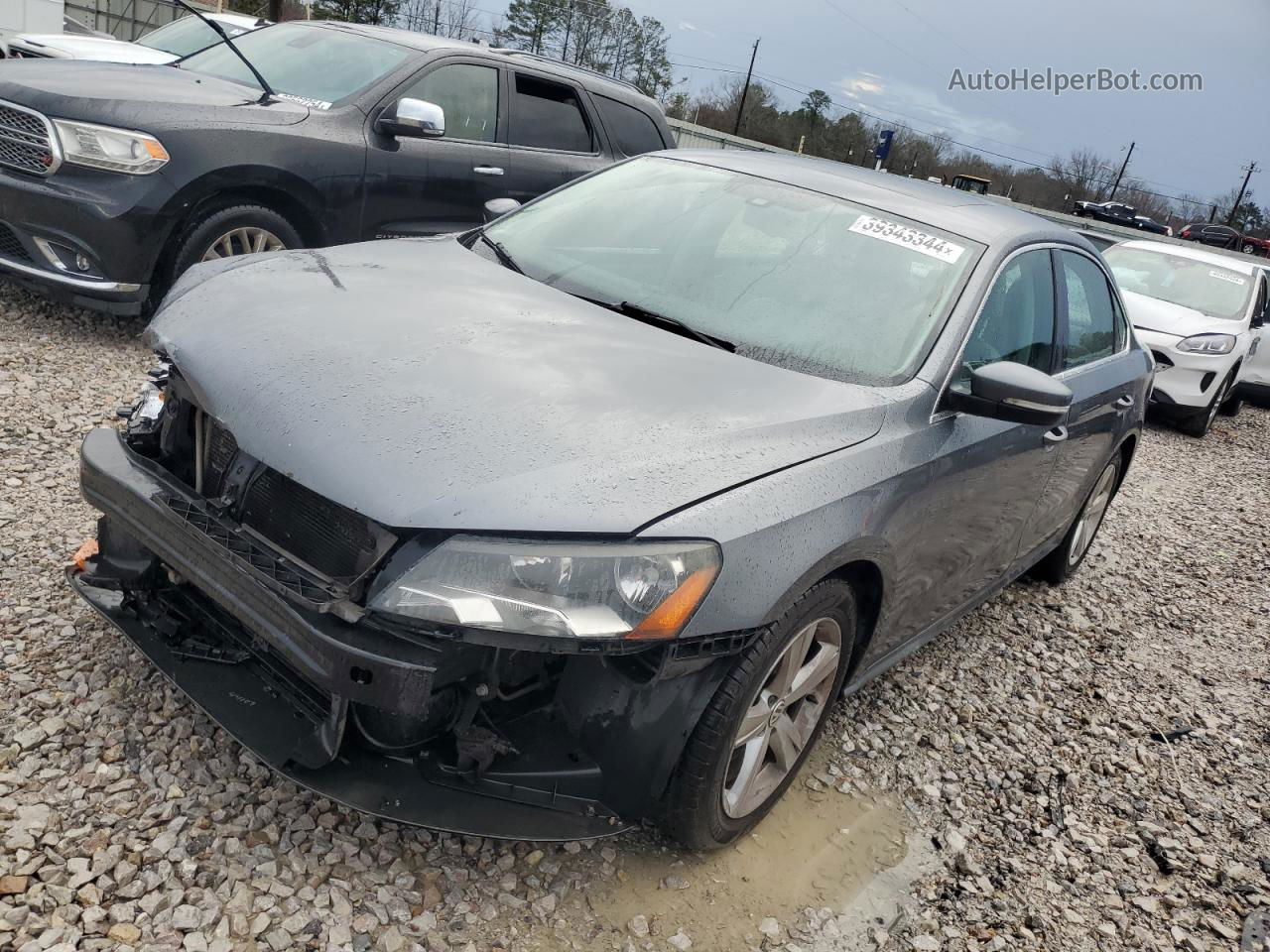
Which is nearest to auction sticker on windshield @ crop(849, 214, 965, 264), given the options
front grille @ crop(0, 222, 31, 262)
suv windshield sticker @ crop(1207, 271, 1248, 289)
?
front grille @ crop(0, 222, 31, 262)

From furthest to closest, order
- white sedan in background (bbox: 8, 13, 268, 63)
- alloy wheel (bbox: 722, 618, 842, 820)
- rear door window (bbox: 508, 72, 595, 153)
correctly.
Result: white sedan in background (bbox: 8, 13, 268, 63) → rear door window (bbox: 508, 72, 595, 153) → alloy wheel (bbox: 722, 618, 842, 820)

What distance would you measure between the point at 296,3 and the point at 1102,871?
48161 millimetres

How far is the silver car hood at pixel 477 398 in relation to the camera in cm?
205

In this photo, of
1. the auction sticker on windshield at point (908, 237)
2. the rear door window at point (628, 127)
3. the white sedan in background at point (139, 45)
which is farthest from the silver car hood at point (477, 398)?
the white sedan in background at point (139, 45)

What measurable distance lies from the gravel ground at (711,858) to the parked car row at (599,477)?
0.87 feet

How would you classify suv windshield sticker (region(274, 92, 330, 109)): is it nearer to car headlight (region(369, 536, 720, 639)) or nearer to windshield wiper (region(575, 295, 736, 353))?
windshield wiper (region(575, 295, 736, 353))

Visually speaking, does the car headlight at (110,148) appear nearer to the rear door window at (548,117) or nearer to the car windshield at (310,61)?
the car windshield at (310,61)

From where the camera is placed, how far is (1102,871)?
2994 millimetres

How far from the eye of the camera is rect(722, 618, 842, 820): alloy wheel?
2.49 metres

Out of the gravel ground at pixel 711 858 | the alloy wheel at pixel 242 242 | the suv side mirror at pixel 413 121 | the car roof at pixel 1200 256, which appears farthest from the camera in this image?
the car roof at pixel 1200 256

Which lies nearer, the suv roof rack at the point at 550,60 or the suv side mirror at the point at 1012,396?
the suv side mirror at the point at 1012,396

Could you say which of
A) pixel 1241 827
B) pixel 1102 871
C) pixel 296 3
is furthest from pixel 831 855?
pixel 296 3

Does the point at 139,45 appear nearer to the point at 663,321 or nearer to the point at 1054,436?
the point at 663,321

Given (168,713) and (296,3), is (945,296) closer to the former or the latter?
(168,713)
